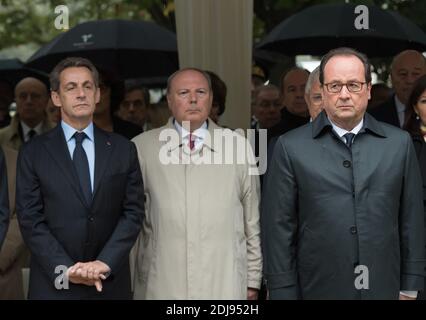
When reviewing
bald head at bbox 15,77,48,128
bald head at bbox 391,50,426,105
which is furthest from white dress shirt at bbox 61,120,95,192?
bald head at bbox 15,77,48,128

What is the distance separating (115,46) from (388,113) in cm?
356

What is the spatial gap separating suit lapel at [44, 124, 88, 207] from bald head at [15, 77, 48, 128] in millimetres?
3439

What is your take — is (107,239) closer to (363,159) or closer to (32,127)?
(363,159)

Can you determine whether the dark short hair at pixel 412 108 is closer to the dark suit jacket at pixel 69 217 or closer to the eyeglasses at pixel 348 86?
the eyeglasses at pixel 348 86

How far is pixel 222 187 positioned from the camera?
19.9 ft

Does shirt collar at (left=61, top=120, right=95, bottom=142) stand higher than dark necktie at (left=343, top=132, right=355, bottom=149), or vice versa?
shirt collar at (left=61, top=120, right=95, bottom=142)

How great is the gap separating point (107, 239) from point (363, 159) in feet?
4.62

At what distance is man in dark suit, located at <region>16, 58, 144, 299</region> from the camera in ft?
18.1

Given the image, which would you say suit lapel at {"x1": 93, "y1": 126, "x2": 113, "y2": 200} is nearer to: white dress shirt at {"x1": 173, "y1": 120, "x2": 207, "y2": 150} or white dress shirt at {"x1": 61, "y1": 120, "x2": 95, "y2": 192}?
white dress shirt at {"x1": 61, "y1": 120, "x2": 95, "y2": 192}

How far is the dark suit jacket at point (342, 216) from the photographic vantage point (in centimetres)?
520

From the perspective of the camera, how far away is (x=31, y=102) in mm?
9281

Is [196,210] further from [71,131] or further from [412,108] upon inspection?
[412,108]

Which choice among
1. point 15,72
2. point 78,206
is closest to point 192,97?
point 78,206
